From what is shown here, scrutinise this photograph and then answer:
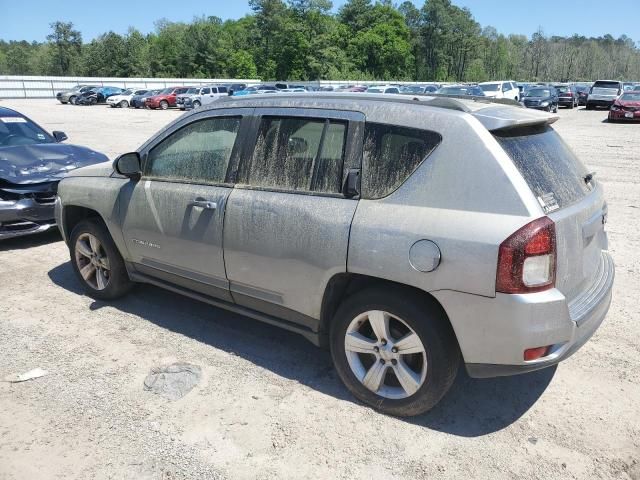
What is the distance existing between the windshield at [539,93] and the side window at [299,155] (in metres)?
29.5

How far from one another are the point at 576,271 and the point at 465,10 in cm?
15014

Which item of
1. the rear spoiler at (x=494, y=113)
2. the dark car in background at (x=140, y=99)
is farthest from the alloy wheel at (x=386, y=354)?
the dark car in background at (x=140, y=99)

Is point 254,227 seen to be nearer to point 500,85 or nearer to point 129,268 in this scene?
point 129,268

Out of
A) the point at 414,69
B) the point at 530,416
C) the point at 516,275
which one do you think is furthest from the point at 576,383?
the point at 414,69

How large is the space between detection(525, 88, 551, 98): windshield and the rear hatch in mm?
29051

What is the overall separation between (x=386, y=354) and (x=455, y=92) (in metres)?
27.9

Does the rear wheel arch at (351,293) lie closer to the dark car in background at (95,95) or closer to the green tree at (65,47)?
the dark car in background at (95,95)

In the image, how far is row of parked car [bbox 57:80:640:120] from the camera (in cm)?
2702

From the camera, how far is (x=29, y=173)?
656cm

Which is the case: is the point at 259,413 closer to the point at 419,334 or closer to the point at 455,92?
the point at 419,334

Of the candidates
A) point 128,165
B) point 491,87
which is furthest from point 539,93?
point 128,165

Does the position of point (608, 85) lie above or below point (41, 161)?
above

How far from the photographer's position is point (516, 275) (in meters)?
2.57

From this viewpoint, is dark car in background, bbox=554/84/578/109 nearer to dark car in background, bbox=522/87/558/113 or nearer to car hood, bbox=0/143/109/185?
dark car in background, bbox=522/87/558/113
